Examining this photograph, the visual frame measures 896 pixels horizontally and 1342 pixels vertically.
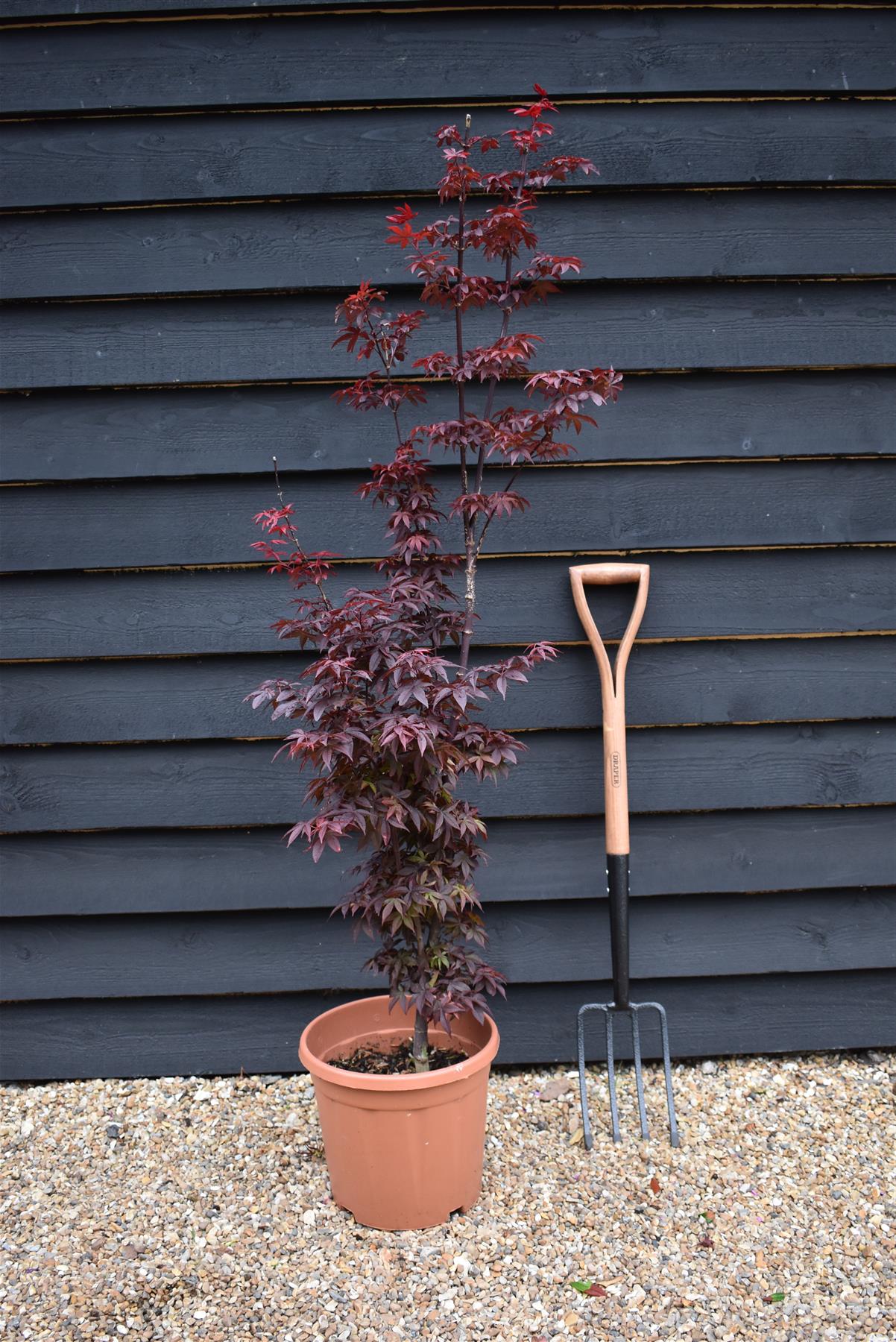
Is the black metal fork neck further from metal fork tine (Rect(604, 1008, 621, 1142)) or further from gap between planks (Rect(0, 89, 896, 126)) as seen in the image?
gap between planks (Rect(0, 89, 896, 126))

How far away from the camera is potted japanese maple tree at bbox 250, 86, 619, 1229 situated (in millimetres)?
1765

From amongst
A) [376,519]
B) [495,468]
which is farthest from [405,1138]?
[495,468]

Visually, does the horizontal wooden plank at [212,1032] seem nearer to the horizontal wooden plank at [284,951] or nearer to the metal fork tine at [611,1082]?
the horizontal wooden plank at [284,951]

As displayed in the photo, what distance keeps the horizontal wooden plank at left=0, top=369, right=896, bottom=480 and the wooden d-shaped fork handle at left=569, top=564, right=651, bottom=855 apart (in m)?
0.30

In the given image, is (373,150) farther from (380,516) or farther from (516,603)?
(516,603)

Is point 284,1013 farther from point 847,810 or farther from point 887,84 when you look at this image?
point 887,84

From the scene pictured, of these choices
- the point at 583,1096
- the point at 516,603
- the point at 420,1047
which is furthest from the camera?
the point at 516,603

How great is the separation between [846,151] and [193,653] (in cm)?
203

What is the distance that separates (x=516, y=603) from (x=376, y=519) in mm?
406

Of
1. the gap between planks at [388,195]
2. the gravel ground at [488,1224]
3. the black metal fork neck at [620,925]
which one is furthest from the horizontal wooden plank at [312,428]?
the gravel ground at [488,1224]

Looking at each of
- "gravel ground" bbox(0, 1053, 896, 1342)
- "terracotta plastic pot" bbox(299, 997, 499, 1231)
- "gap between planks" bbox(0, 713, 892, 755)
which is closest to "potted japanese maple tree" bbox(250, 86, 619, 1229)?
"terracotta plastic pot" bbox(299, 997, 499, 1231)

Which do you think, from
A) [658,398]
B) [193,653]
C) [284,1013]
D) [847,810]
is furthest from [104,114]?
[847,810]

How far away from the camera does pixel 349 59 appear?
7.30 feet

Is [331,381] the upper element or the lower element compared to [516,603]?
upper
